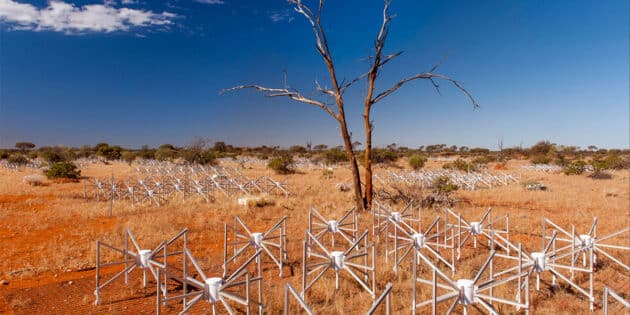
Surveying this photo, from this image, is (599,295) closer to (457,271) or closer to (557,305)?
(557,305)

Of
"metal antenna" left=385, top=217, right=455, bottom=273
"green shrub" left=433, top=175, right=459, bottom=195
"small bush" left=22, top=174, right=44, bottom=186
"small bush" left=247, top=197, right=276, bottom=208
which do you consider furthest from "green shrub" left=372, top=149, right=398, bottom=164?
"metal antenna" left=385, top=217, right=455, bottom=273

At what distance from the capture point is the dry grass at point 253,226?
21.2 feet

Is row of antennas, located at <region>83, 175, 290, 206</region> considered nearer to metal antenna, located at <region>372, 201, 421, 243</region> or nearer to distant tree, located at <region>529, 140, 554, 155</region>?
metal antenna, located at <region>372, 201, 421, 243</region>

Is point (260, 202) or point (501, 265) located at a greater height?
point (260, 202)

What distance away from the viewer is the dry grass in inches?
255

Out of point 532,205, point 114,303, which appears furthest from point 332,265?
point 532,205

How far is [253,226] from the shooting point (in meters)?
12.5

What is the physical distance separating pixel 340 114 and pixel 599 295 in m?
10.1

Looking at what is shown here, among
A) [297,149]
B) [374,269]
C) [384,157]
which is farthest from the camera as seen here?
[297,149]

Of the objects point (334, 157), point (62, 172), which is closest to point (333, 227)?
point (62, 172)

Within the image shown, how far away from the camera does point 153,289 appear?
6.68m

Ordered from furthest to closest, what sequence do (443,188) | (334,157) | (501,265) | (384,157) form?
1. (334,157)
2. (384,157)
3. (443,188)
4. (501,265)

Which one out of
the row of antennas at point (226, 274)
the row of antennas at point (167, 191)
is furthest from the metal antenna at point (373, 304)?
the row of antennas at point (167, 191)

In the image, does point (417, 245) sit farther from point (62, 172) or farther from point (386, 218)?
point (62, 172)
